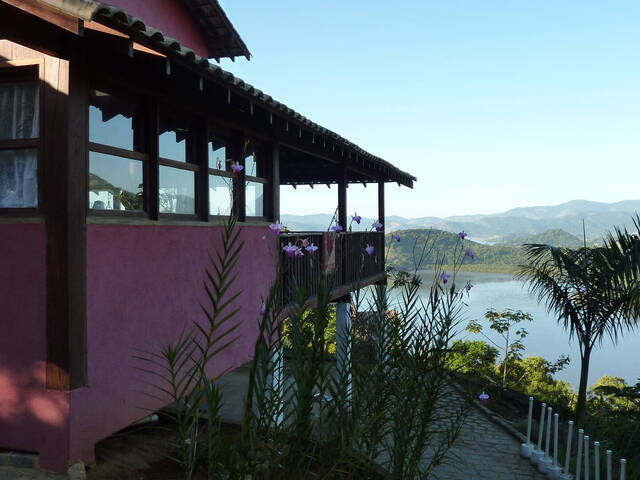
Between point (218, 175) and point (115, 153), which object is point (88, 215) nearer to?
point (115, 153)

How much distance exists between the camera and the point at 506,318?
15648 mm

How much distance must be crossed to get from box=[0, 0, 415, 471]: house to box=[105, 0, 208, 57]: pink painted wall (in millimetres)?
2772

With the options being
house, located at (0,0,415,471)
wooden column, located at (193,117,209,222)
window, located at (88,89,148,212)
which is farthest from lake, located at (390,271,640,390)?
window, located at (88,89,148,212)

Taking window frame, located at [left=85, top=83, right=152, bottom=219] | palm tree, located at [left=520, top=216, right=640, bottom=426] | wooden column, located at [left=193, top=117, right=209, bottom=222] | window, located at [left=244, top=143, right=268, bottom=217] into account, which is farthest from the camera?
palm tree, located at [left=520, top=216, right=640, bottom=426]

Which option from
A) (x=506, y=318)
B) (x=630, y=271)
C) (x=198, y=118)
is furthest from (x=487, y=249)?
(x=198, y=118)

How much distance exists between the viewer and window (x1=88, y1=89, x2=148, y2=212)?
4.58m

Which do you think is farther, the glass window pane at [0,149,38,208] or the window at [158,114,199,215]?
the window at [158,114,199,215]

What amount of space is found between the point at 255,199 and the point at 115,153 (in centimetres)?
306

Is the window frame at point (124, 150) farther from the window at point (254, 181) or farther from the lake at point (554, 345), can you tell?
the lake at point (554, 345)

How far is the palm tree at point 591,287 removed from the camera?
9750 mm

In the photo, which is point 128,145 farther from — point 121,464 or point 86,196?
point 121,464

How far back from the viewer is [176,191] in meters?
5.77

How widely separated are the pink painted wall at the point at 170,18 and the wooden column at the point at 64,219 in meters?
3.35

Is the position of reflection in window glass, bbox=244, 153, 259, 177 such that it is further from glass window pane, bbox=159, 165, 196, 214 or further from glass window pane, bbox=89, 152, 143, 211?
glass window pane, bbox=89, 152, 143, 211
